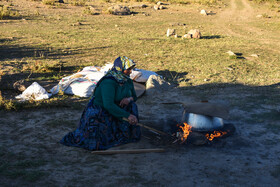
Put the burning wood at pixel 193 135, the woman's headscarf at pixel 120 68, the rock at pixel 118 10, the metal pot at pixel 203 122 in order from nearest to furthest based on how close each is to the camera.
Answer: the woman's headscarf at pixel 120 68 → the burning wood at pixel 193 135 → the metal pot at pixel 203 122 → the rock at pixel 118 10

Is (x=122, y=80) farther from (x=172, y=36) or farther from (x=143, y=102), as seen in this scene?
(x=172, y=36)

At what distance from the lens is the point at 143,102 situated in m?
6.09

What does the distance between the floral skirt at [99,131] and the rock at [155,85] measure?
2412mm

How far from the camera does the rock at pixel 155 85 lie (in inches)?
262

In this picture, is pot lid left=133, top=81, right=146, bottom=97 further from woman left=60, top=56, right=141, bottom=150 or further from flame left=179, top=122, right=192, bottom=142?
woman left=60, top=56, right=141, bottom=150

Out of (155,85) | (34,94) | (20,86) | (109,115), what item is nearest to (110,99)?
(109,115)

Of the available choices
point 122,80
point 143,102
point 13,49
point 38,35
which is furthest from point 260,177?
point 38,35

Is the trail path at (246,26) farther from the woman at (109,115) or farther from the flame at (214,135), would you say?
the woman at (109,115)

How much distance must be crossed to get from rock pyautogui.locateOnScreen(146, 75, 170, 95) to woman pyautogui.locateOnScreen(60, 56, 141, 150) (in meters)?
2.41

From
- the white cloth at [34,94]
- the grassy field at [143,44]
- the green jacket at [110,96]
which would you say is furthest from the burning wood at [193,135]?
the white cloth at [34,94]

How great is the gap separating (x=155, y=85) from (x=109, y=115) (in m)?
2.82

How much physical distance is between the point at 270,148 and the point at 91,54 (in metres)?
7.16

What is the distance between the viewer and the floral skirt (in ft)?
12.9

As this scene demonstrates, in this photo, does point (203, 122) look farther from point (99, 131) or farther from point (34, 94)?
point (34, 94)
